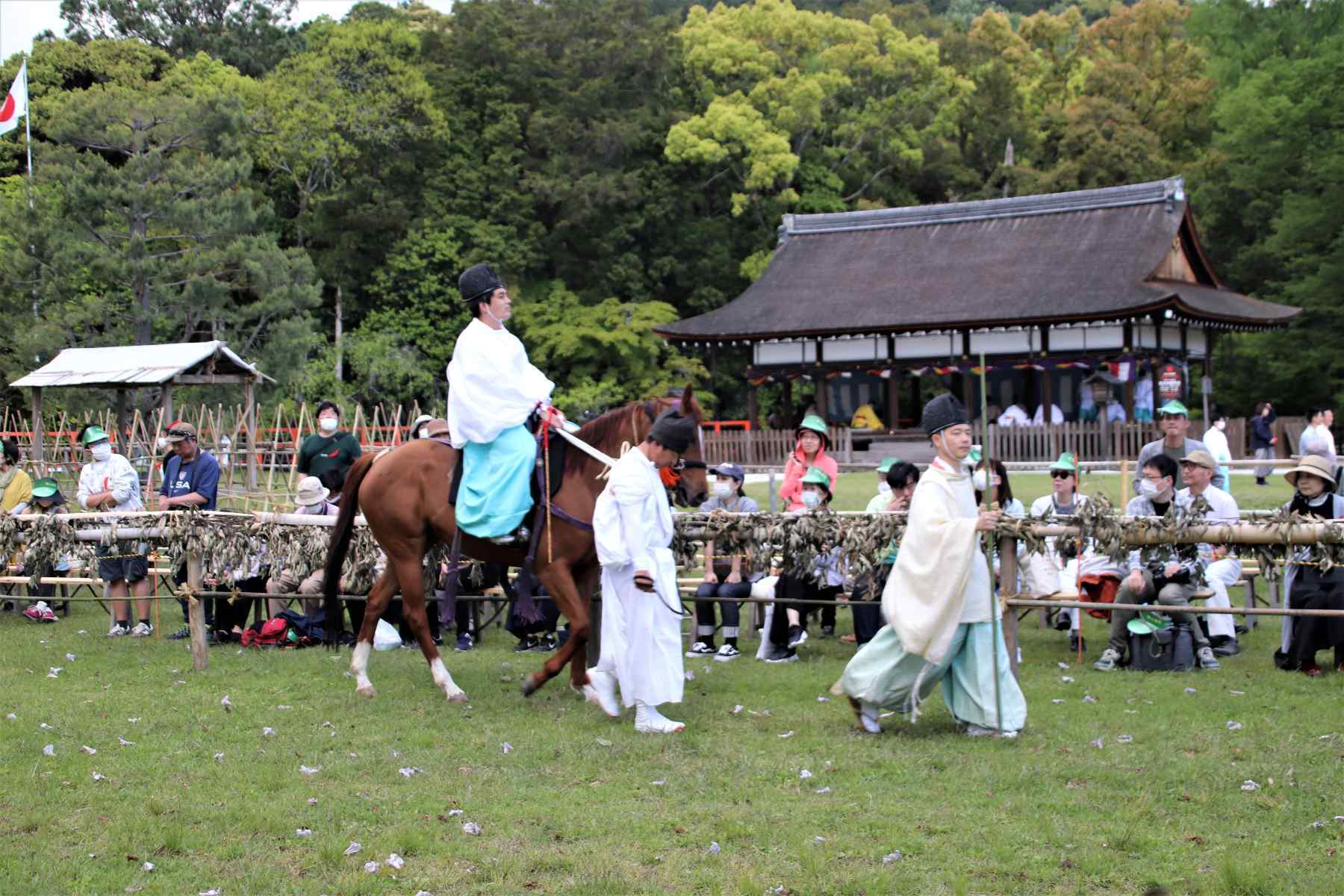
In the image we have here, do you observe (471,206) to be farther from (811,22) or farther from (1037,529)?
(1037,529)

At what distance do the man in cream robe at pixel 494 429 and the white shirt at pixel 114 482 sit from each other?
15.9 feet

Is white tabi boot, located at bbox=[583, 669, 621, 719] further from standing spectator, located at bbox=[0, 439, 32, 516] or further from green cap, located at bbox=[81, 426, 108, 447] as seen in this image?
standing spectator, located at bbox=[0, 439, 32, 516]

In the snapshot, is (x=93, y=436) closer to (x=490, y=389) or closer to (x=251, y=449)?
(x=490, y=389)

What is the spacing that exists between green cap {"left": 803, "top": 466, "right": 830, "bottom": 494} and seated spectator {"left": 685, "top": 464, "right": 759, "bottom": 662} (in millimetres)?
445

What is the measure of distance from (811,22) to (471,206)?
13757mm

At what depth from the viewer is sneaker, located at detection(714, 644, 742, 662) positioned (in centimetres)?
1016

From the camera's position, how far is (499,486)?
848 centimetres

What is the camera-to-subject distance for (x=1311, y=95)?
114 feet

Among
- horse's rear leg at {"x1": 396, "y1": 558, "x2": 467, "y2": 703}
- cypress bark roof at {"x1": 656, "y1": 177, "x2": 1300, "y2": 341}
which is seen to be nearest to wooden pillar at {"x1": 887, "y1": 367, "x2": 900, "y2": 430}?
cypress bark roof at {"x1": 656, "y1": 177, "x2": 1300, "y2": 341}

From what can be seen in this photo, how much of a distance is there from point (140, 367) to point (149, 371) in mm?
551

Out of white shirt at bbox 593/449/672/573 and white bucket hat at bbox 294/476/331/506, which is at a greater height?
white bucket hat at bbox 294/476/331/506

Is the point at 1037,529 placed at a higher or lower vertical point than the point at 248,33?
lower

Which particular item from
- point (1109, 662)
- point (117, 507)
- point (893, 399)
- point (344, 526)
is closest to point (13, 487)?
point (117, 507)

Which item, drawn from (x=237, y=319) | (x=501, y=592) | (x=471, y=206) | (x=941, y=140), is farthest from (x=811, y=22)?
(x=501, y=592)
